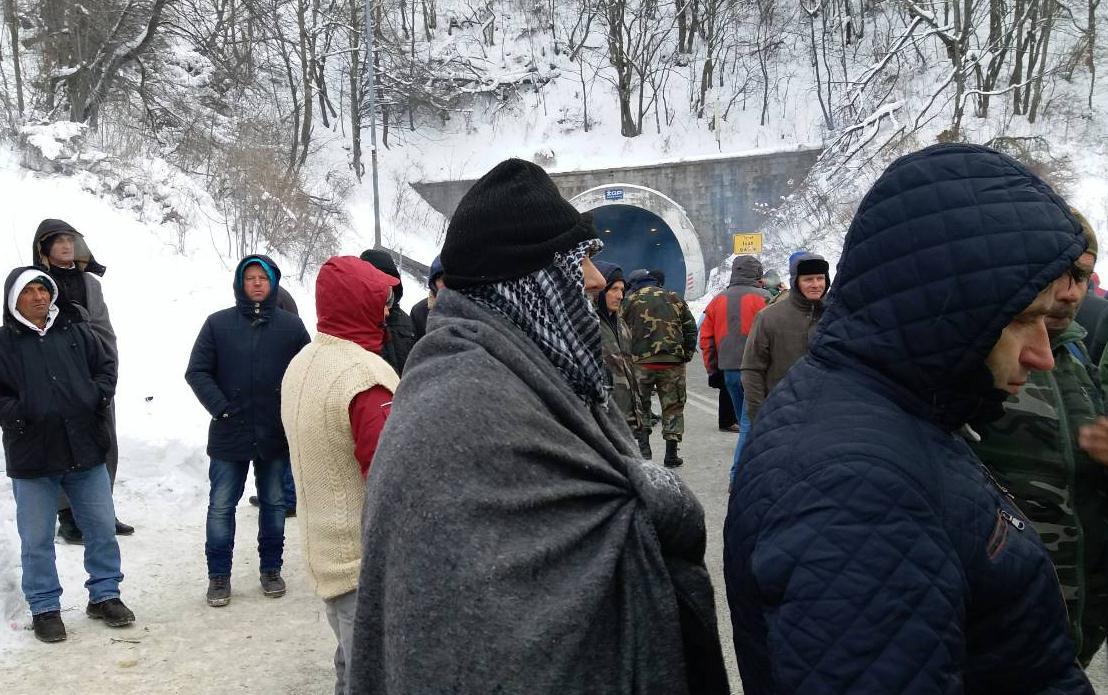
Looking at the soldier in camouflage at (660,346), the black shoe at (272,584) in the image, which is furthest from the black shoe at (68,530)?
the soldier in camouflage at (660,346)

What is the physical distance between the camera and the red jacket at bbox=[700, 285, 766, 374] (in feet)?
28.1

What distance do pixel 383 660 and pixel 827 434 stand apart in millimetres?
915

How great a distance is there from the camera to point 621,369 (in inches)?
294

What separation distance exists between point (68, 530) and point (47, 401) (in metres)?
1.67

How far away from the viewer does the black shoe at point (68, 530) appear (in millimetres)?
6141

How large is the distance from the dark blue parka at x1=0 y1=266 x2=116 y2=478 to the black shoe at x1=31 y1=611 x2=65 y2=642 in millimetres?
775

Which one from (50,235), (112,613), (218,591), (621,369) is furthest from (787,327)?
(50,235)

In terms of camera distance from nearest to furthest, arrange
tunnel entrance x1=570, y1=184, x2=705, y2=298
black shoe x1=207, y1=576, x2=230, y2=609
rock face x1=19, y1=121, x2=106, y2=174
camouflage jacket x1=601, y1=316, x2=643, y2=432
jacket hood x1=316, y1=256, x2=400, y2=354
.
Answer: jacket hood x1=316, y1=256, x2=400, y2=354 < black shoe x1=207, y1=576, x2=230, y2=609 < camouflage jacket x1=601, y1=316, x2=643, y2=432 < rock face x1=19, y1=121, x2=106, y2=174 < tunnel entrance x1=570, y1=184, x2=705, y2=298

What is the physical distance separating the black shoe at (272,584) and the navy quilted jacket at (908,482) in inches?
177

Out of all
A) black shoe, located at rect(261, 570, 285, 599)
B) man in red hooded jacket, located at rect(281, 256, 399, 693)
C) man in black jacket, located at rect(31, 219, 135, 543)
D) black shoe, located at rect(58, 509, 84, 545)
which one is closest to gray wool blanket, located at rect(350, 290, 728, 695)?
man in red hooded jacket, located at rect(281, 256, 399, 693)

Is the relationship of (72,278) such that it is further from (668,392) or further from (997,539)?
(997,539)

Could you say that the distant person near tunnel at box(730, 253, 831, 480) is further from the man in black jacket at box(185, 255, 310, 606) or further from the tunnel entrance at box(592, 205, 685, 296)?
the tunnel entrance at box(592, 205, 685, 296)

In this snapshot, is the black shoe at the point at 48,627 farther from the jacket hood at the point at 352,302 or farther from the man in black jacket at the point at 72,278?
the jacket hood at the point at 352,302

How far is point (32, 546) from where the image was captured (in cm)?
482
